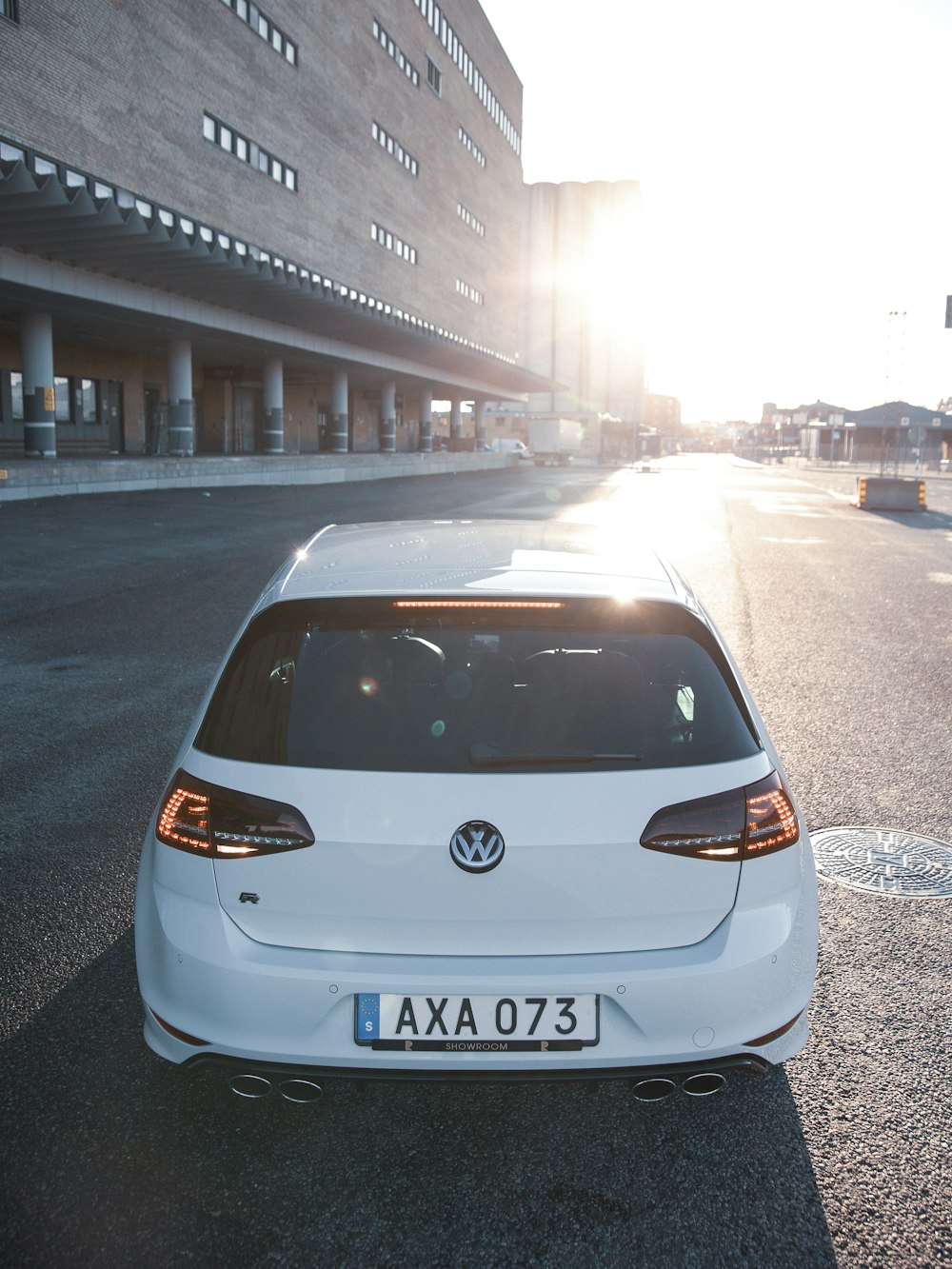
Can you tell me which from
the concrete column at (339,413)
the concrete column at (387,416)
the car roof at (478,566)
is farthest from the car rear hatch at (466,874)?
the concrete column at (387,416)

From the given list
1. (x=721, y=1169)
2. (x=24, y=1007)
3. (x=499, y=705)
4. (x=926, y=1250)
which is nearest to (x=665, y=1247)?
(x=721, y=1169)

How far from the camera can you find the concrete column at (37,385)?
1069 inches

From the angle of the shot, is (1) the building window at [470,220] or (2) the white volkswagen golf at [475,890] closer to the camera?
(2) the white volkswagen golf at [475,890]

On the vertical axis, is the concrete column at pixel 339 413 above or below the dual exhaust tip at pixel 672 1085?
above

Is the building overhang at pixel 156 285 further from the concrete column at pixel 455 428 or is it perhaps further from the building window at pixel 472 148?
the building window at pixel 472 148

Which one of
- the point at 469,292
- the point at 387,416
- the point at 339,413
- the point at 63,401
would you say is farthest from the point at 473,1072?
the point at 469,292

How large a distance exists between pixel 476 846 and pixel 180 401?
1347 inches

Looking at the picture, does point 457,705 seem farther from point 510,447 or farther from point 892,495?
point 510,447

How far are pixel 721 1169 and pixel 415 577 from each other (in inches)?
65.6

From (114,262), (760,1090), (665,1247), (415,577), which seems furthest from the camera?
(114,262)

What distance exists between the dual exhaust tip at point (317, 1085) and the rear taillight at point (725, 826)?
1.69 feet

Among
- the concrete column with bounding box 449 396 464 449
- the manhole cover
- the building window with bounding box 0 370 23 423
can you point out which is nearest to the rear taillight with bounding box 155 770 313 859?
the manhole cover

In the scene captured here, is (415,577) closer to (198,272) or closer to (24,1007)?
(24,1007)

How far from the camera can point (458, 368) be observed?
200 ft
